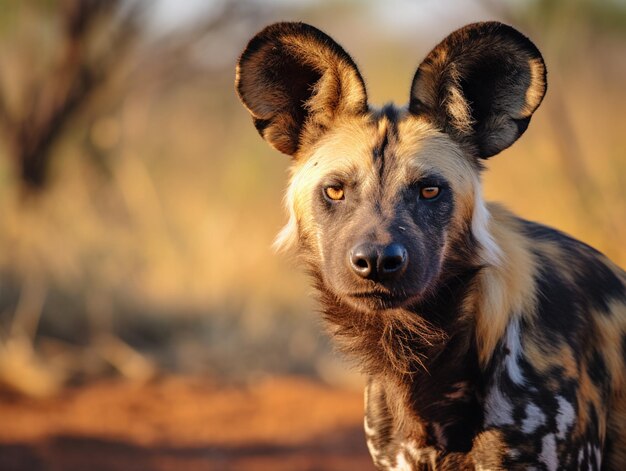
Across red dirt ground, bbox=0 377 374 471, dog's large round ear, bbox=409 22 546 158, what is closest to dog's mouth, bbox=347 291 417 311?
dog's large round ear, bbox=409 22 546 158

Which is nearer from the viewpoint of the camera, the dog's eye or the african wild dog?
the african wild dog

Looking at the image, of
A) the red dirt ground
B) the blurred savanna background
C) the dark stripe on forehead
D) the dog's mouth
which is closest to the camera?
the dog's mouth

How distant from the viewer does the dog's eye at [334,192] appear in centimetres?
233

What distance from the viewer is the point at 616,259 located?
17.2 feet

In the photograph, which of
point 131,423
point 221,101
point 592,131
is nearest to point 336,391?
point 131,423

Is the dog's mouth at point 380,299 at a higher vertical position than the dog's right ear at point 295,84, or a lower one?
lower

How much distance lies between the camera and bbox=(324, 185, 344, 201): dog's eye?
7.66 ft

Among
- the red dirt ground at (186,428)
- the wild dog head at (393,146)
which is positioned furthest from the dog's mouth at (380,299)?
the red dirt ground at (186,428)

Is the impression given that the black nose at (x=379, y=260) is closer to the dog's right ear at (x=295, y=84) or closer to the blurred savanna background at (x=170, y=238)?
the dog's right ear at (x=295, y=84)

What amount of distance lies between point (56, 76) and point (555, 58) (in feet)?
11.7

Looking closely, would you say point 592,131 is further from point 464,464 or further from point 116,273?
point 464,464

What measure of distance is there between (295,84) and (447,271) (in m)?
0.67

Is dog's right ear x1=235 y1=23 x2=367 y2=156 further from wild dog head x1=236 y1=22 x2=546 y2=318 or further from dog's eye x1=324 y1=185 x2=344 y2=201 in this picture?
dog's eye x1=324 y1=185 x2=344 y2=201

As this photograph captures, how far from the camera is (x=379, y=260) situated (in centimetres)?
211
